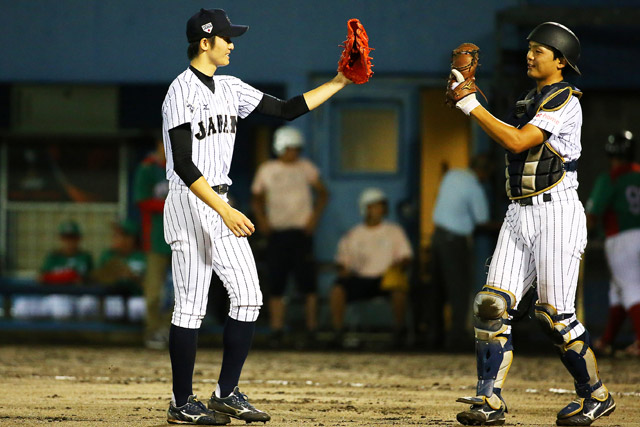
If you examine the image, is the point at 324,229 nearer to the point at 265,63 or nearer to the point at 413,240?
the point at 413,240

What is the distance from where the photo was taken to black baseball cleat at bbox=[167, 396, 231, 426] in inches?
221

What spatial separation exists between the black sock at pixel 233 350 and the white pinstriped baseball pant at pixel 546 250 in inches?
49.8

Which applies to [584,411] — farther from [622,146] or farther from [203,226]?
[622,146]

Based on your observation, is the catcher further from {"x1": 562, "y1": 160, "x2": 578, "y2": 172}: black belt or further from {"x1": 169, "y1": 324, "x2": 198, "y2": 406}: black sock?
{"x1": 169, "y1": 324, "x2": 198, "y2": 406}: black sock

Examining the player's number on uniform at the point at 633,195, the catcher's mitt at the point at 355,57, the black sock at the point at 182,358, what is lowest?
the black sock at the point at 182,358

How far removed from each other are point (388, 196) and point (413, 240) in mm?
555

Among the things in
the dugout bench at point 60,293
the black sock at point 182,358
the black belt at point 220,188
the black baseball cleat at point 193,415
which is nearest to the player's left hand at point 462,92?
the black belt at point 220,188

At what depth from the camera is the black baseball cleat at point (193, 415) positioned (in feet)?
18.4

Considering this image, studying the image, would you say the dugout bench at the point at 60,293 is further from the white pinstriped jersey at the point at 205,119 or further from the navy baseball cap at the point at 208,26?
the navy baseball cap at the point at 208,26

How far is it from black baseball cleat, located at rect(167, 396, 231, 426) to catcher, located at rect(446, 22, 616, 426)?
1216mm

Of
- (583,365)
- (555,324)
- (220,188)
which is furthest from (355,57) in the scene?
(583,365)

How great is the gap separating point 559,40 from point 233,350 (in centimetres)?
226

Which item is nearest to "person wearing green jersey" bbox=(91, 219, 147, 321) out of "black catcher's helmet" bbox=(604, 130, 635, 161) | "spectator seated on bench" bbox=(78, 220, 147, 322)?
"spectator seated on bench" bbox=(78, 220, 147, 322)

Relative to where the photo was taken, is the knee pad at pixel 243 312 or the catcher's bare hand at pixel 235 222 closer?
the catcher's bare hand at pixel 235 222
